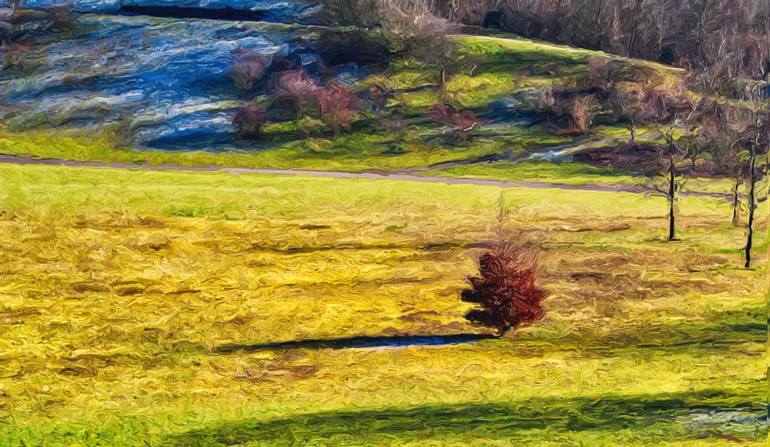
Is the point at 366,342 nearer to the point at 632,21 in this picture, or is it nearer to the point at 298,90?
the point at 298,90

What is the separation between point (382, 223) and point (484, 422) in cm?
1589

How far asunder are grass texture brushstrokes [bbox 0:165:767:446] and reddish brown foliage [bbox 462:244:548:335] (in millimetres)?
448

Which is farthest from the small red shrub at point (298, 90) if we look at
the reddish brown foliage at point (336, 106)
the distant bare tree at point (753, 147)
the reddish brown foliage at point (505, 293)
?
the reddish brown foliage at point (505, 293)

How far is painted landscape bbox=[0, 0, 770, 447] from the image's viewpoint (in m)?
15.5

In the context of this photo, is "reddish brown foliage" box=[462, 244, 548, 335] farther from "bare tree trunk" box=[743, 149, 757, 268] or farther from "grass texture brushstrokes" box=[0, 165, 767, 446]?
"bare tree trunk" box=[743, 149, 757, 268]

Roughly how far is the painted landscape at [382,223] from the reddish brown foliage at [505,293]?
0.17 ft

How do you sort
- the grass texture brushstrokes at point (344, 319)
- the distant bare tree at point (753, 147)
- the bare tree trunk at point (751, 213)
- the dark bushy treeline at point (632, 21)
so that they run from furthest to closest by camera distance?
Answer: the dark bushy treeline at point (632, 21)
the distant bare tree at point (753, 147)
the bare tree trunk at point (751, 213)
the grass texture brushstrokes at point (344, 319)

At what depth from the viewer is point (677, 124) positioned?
40.2 m

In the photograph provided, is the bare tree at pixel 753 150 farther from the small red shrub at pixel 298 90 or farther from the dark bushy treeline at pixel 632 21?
the small red shrub at pixel 298 90

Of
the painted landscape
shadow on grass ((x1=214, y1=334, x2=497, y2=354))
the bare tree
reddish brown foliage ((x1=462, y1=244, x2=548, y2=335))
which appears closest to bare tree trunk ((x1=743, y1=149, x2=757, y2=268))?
the bare tree

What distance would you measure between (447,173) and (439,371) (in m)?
23.6

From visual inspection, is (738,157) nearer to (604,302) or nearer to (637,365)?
(604,302)

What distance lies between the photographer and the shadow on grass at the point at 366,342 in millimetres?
18812

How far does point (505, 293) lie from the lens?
19.7m
